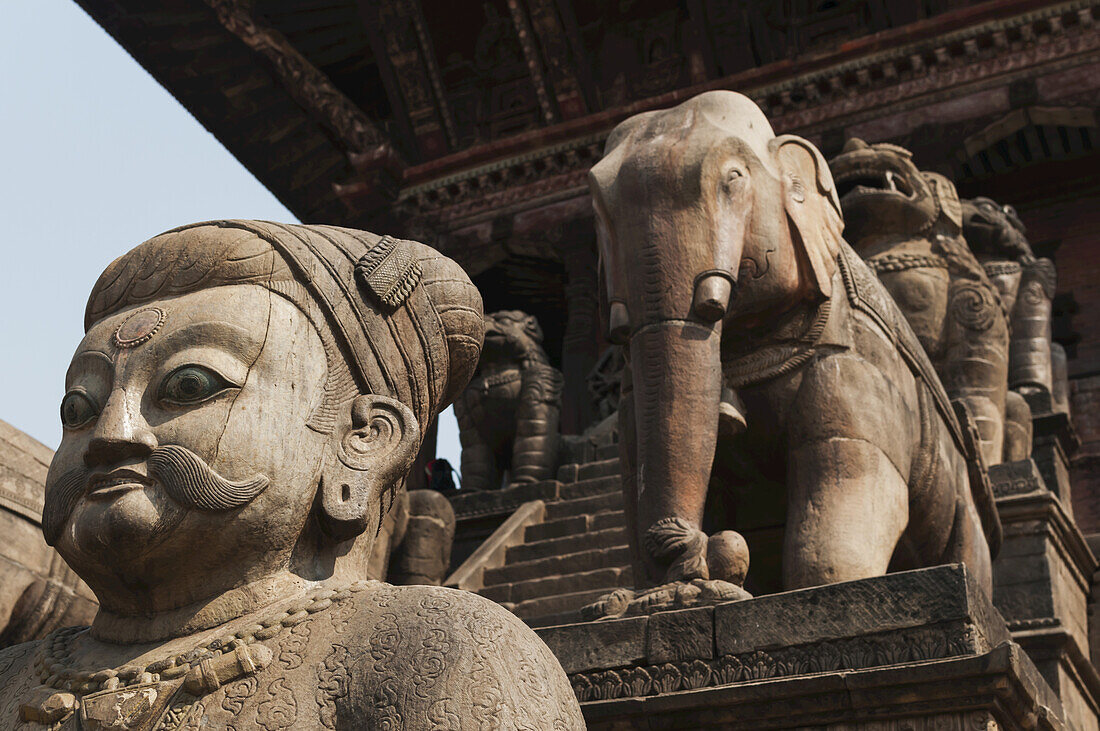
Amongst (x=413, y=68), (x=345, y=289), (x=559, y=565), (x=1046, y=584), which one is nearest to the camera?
(x=345, y=289)

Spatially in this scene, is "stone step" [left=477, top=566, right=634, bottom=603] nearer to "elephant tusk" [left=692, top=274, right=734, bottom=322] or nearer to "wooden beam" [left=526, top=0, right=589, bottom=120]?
"elephant tusk" [left=692, top=274, right=734, bottom=322]

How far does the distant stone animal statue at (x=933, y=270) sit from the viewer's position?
7.11 meters

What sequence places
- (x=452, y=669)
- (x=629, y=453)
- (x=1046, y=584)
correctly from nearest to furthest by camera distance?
1. (x=452, y=669)
2. (x=629, y=453)
3. (x=1046, y=584)

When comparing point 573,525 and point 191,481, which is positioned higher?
point 573,525

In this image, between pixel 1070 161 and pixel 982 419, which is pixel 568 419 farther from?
pixel 982 419

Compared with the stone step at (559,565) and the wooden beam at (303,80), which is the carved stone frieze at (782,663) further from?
the wooden beam at (303,80)

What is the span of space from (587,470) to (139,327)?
7.63 meters

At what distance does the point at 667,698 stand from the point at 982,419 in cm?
426

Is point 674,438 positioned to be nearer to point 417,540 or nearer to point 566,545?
point 417,540

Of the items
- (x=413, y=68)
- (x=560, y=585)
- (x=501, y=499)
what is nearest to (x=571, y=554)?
(x=560, y=585)

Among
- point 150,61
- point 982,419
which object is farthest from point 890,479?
point 150,61

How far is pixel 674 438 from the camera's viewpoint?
388cm

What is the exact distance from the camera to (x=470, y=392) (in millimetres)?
11703

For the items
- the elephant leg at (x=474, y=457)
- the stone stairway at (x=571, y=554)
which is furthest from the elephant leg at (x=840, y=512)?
the elephant leg at (x=474, y=457)
